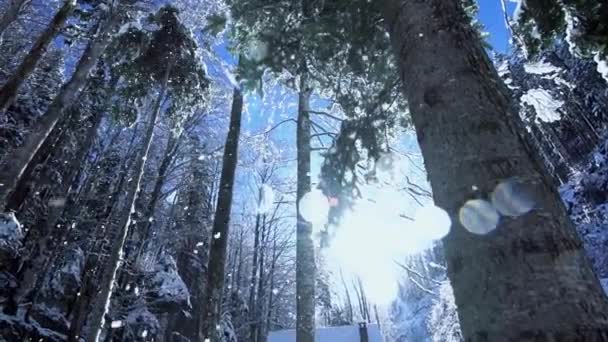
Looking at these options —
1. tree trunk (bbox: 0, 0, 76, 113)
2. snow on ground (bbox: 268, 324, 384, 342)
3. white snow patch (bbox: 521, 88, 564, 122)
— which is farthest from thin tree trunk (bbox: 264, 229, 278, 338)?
white snow patch (bbox: 521, 88, 564, 122)

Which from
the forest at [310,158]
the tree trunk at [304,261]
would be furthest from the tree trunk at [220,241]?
the tree trunk at [304,261]

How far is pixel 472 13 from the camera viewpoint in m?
4.50

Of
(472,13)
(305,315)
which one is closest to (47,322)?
(305,315)

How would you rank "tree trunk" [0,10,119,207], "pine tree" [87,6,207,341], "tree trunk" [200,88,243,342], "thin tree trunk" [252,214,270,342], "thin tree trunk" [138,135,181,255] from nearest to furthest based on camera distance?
"tree trunk" [200,88,243,342] → "tree trunk" [0,10,119,207] → "pine tree" [87,6,207,341] → "thin tree trunk" [138,135,181,255] → "thin tree trunk" [252,214,270,342]

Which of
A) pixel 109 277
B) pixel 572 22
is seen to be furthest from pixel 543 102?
pixel 109 277

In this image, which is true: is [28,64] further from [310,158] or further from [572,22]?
[572,22]

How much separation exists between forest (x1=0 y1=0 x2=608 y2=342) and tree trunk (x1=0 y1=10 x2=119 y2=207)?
41mm

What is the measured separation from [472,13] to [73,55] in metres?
16.9

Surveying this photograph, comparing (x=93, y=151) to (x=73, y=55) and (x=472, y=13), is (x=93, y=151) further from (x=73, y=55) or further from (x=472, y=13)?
(x=472, y=13)

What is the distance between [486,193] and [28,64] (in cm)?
949

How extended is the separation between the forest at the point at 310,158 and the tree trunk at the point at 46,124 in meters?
0.04

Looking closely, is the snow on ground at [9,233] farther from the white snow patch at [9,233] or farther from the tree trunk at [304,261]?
the tree trunk at [304,261]

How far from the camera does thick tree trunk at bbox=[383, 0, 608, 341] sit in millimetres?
887

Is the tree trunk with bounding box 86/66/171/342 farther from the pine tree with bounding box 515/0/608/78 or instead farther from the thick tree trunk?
the pine tree with bounding box 515/0/608/78
